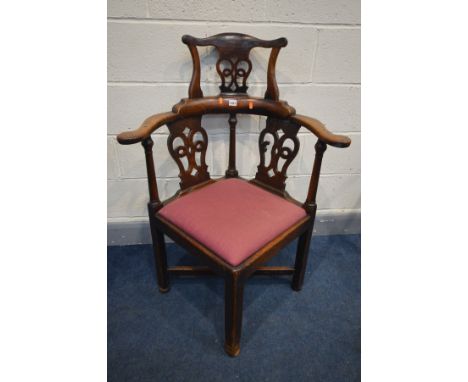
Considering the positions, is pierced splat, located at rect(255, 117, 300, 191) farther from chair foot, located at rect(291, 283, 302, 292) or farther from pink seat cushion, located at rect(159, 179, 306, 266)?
chair foot, located at rect(291, 283, 302, 292)

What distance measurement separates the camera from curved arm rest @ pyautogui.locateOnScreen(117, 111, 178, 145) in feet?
3.19

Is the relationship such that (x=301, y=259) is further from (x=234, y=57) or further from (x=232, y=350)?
(x=234, y=57)

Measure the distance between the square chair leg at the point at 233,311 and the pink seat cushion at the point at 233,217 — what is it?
0.07 meters

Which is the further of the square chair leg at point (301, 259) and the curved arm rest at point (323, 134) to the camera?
the square chair leg at point (301, 259)

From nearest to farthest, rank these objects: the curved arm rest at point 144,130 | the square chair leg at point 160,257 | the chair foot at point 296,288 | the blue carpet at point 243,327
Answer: the curved arm rest at point 144,130 < the blue carpet at point 243,327 < the square chair leg at point 160,257 < the chair foot at point 296,288

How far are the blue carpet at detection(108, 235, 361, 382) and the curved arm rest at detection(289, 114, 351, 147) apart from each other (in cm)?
81

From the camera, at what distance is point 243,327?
1305 mm

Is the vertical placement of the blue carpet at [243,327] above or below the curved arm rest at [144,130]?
below

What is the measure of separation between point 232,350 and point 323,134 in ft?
2.89

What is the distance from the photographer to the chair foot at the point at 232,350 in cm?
117

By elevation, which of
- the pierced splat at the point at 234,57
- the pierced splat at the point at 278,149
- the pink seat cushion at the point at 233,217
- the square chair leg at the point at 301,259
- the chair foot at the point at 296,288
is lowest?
the chair foot at the point at 296,288

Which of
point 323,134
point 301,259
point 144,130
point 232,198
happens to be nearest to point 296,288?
point 301,259

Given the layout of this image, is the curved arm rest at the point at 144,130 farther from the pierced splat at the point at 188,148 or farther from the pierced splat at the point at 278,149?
the pierced splat at the point at 278,149

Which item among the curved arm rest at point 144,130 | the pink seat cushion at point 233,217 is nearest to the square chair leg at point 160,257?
the pink seat cushion at point 233,217
